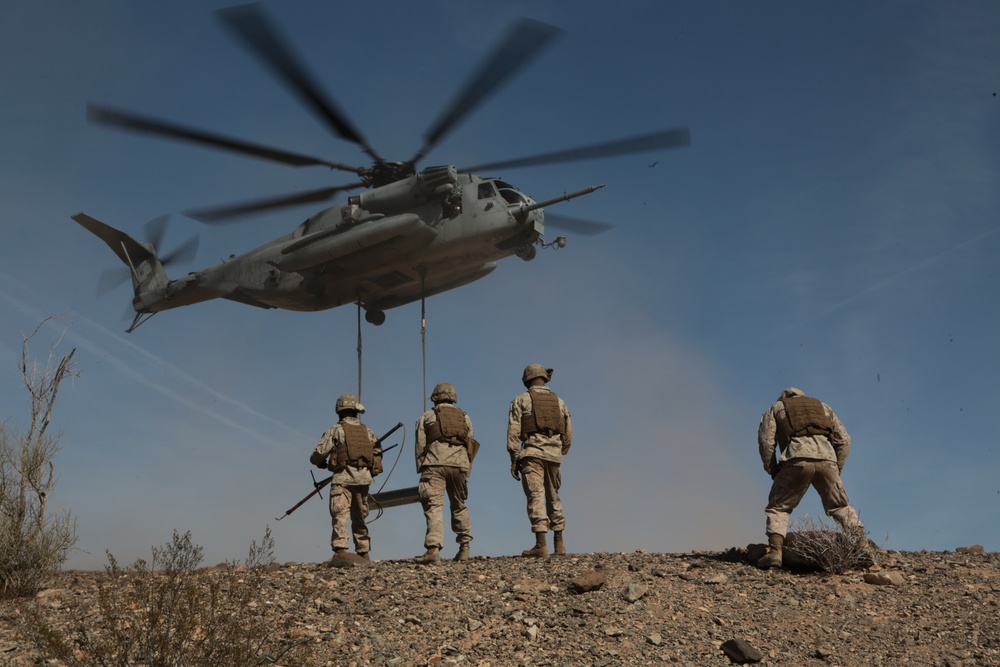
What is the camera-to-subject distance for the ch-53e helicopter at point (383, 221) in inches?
579

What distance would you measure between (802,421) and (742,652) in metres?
3.04

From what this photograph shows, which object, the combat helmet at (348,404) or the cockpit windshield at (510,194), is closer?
the combat helmet at (348,404)

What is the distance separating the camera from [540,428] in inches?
426

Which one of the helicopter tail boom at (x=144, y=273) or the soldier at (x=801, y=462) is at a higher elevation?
the helicopter tail boom at (x=144, y=273)

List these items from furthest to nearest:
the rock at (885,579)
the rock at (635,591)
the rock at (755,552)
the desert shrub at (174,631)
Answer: the rock at (755,552) < the rock at (885,579) < the rock at (635,591) < the desert shrub at (174,631)

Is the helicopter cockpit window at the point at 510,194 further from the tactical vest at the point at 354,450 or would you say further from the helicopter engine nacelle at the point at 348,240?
the tactical vest at the point at 354,450

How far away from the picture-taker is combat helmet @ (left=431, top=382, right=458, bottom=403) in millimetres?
11219

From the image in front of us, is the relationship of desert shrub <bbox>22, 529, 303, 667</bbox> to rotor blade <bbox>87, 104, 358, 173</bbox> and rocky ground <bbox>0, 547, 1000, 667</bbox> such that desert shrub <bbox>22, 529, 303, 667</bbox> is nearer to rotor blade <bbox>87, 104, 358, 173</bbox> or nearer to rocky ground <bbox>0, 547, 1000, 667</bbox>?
rocky ground <bbox>0, 547, 1000, 667</bbox>

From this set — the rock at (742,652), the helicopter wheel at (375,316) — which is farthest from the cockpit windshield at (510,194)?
the rock at (742,652)

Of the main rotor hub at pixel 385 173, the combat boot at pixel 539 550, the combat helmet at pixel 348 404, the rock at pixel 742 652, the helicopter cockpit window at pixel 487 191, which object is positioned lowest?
the rock at pixel 742 652

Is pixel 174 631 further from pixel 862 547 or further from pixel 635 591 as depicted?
pixel 862 547

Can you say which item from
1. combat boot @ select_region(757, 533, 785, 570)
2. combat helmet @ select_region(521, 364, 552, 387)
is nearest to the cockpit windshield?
combat helmet @ select_region(521, 364, 552, 387)

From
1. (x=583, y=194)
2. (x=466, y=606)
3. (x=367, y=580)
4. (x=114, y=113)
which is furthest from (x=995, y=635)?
(x=114, y=113)

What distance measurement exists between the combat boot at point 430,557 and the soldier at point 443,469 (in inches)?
0.5
